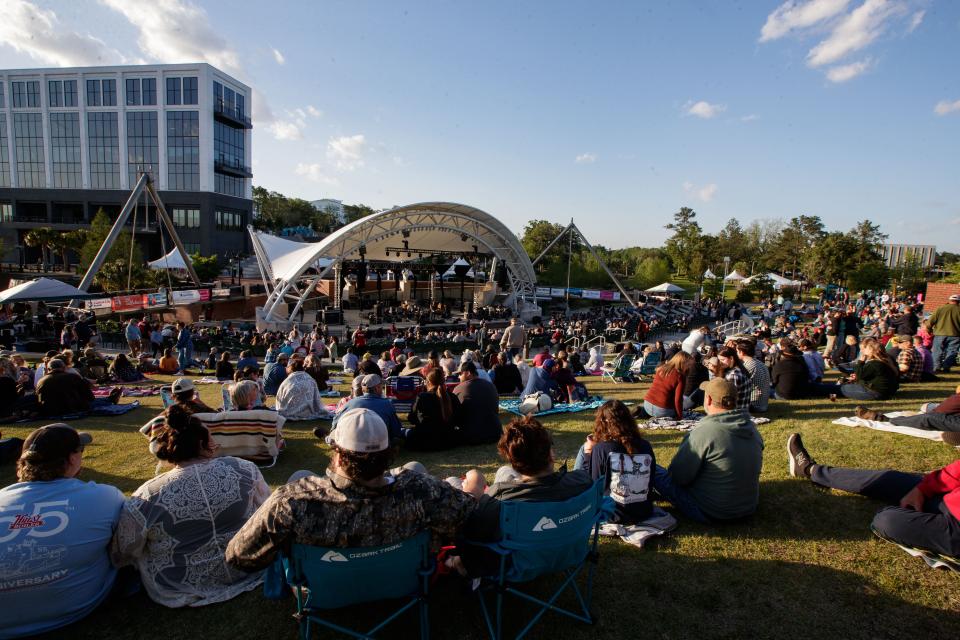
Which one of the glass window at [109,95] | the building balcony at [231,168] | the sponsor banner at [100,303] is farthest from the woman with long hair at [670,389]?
the glass window at [109,95]

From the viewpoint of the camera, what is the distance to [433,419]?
17.8ft

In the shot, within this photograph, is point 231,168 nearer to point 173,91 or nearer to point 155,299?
point 173,91

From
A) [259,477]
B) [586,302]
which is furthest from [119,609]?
[586,302]

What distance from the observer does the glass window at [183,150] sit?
5034 cm

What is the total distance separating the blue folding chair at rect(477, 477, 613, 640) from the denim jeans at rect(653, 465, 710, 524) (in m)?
1.16

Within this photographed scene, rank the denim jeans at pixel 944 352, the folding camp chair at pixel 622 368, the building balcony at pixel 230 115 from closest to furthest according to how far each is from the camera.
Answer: the denim jeans at pixel 944 352 → the folding camp chair at pixel 622 368 → the building balcony at pixel 230 115

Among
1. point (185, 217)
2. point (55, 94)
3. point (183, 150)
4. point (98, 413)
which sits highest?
point (55, 94)

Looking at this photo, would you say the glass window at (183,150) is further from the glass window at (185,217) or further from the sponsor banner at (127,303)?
the sponsor banner at (127,303)

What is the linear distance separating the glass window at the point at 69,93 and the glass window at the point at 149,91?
6.90 metres

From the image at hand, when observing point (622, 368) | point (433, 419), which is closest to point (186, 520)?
point (433, 419)

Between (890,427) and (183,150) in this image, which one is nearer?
(890,427)

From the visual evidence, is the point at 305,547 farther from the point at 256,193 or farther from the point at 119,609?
the point at 256,193

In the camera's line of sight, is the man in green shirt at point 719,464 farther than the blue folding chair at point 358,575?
Yes

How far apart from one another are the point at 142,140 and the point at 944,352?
6281cm
